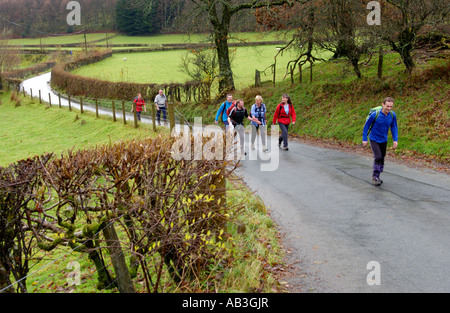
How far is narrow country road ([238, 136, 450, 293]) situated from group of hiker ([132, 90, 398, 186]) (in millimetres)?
1002

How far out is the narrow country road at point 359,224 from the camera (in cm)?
548

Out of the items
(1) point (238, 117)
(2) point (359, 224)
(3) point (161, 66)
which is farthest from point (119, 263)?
(3) point (161, 66)

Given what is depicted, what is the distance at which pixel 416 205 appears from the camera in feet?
27.2

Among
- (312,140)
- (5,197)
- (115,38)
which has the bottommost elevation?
(312,140)

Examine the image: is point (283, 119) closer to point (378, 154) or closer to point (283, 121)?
point (283, 121)

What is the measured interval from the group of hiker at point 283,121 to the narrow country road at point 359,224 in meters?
1.00

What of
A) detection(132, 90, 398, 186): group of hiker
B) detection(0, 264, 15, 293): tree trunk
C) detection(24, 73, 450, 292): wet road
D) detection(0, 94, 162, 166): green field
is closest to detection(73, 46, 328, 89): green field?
detection(0, 94, 162, 166): green field

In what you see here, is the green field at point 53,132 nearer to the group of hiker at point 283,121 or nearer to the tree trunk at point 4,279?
the group of hiker at point 283,121

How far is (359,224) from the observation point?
7434mm

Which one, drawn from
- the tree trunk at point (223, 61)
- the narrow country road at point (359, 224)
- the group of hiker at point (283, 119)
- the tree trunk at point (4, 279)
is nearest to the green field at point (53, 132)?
the group of hiker at point (283, 119)

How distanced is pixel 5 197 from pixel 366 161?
34.2 feet

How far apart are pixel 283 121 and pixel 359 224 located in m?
7.29
